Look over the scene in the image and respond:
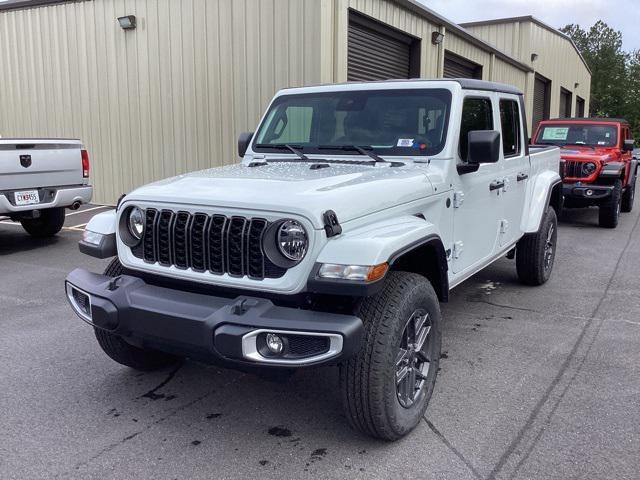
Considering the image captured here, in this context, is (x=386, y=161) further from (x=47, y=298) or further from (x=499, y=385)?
(x=47, y=298)

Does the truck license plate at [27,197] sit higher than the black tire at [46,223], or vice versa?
the truck license plate at [27,197]

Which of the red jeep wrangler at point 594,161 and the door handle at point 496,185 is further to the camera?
the red jeep wrangler at point 594,161

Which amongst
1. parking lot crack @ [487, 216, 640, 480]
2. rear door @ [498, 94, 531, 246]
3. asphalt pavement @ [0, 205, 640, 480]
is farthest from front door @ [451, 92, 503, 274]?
parking lot crack @ [487, 216, 640, 480]

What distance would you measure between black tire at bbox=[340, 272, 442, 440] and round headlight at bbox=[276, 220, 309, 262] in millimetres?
399

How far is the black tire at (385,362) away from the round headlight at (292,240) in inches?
15.7

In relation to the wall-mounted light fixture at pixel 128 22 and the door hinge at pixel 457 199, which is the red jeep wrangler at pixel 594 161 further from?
the wall-mounted light fixture at pixel 128 22

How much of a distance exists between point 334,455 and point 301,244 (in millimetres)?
1067

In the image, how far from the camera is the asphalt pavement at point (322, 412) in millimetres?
3004

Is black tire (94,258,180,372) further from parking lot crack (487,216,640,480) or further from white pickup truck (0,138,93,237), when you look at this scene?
white pickup truck (0,138,93,237)

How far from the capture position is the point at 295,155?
434 cm

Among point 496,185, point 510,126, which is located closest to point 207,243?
point 496,185

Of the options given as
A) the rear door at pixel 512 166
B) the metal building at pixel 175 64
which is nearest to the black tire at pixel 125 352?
the rear door at pixel 512 166

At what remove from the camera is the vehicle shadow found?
26.9ft

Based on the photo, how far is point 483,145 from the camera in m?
3.91
